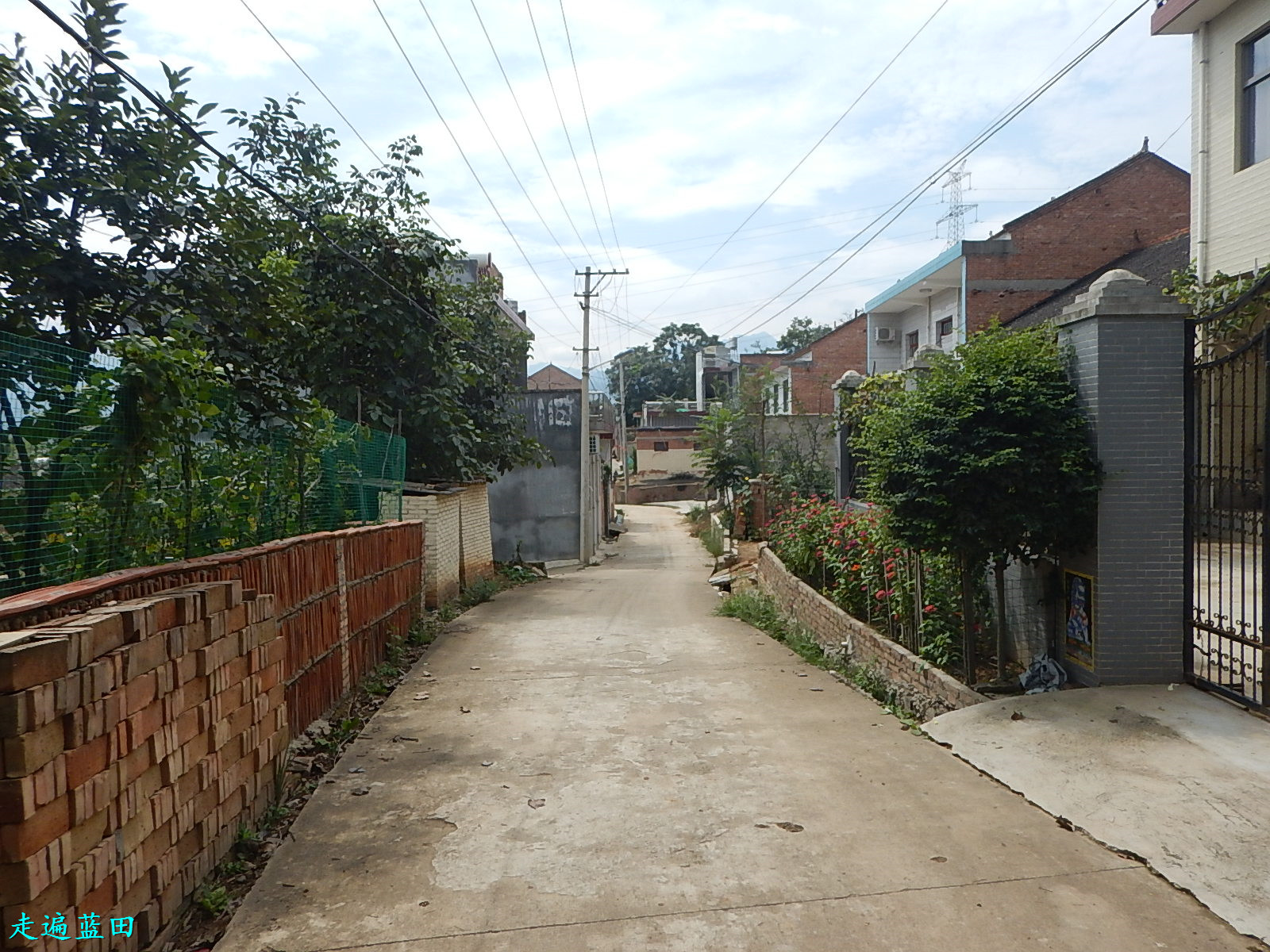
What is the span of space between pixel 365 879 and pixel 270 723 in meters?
1.19

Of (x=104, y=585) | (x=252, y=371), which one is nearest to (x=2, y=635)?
(x=104, y=585)

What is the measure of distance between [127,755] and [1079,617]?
577cm

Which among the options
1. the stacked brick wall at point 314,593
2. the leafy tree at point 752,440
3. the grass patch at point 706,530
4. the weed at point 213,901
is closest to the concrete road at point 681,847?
the weed at point 213,901

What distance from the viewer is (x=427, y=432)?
15109mm

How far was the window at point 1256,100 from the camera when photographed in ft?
37.9

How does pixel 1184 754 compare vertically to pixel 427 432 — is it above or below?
below

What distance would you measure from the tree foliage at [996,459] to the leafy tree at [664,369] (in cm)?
7636

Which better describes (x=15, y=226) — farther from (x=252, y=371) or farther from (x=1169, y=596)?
(x=1169, y=596)

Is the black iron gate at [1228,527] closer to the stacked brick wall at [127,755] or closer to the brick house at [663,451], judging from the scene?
the stacked brick wall at [127,755]

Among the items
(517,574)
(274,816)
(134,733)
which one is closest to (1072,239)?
(517,574)

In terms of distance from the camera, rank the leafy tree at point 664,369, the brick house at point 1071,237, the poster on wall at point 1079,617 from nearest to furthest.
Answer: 1. the poster on wall at point 1079,617
2. the brick house at point 1071,237
3. the leafy tree at point 664,369

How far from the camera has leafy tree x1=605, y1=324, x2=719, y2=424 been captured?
8688cm

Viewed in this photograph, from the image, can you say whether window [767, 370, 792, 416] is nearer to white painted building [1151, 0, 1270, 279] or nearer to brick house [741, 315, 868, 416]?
brick house [741, 315, 868, 416]

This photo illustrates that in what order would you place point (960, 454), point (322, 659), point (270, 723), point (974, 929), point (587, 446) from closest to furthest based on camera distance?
point (974, 929) → point (270, 723) → point (960, 454) → point (322, 659) → point (587, 446)
